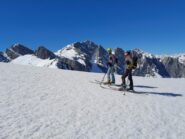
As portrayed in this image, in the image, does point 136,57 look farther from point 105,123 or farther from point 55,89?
point 105,123

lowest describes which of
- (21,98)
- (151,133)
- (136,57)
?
(151,133)

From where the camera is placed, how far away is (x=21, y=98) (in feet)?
43.3

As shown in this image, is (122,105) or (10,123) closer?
(10,123)

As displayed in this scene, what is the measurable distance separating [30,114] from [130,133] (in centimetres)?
445

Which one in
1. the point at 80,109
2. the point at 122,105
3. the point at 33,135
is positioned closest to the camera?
the point at 33,135

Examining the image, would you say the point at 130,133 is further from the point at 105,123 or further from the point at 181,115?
the point at 181,115

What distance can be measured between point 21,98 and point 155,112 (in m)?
7.46

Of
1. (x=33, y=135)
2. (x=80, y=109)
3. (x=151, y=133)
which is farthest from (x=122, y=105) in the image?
(x=33, y=135)

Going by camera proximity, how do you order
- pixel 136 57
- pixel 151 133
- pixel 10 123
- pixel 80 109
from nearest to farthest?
pixel 10 123, pixel 151 133, pixel 80 109, pixel 136 57

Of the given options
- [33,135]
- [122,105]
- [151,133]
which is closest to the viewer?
[33,135]

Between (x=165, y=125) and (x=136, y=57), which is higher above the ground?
(x=136, y=57)

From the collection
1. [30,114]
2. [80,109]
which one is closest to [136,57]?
[80,109]

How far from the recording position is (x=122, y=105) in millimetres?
14078

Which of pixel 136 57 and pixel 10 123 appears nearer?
pixel 10 123
